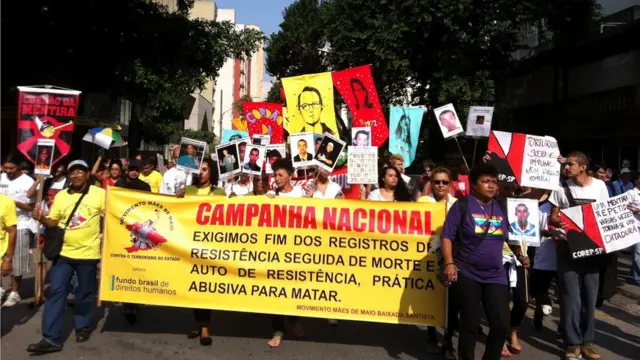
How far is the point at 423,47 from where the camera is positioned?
22.8 m

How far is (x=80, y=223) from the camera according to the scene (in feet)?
17.5

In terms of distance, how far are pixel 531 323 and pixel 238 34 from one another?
43.8ft

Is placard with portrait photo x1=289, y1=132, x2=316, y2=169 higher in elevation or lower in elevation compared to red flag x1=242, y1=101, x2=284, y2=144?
lower

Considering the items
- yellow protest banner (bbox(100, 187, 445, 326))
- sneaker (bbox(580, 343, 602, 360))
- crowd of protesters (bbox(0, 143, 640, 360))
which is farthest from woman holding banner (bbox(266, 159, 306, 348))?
sneaker (bbox(580, 343, 602, 360))

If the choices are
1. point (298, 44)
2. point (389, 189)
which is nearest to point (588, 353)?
point (389, 189)

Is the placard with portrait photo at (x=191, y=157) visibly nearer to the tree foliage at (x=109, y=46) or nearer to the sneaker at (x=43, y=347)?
the sneaker at (x=43, y=347)

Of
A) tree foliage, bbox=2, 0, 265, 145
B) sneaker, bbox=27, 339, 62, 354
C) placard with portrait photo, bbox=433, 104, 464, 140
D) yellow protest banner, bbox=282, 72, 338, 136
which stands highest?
tree foliage, bbox=2, 0, 265, 145

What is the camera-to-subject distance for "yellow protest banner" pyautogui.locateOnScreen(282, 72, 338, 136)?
8.84 meters

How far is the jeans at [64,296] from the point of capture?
5.15 m

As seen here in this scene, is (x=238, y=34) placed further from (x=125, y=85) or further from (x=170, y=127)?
(x=170, y=127)

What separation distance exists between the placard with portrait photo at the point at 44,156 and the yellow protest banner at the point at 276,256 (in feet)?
3.43

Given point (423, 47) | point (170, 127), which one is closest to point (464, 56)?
point (423, 47)

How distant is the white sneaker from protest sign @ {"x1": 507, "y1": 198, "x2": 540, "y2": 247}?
5492 millimetres

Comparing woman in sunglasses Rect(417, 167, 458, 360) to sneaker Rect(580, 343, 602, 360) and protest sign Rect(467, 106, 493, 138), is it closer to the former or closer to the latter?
sneaker Rect(580, 343, 602, 360)
